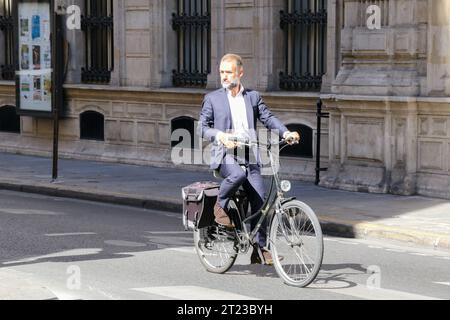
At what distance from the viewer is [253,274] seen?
403 inches

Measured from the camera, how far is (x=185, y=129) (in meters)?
20.0

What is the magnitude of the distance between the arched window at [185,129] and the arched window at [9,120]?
4.62 m

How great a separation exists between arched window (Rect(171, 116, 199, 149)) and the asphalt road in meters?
5.30

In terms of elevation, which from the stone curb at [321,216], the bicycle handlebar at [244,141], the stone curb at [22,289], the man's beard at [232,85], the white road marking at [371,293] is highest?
the man's beard at [232,85]

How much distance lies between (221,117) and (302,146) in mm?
8188

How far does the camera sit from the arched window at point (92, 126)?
71.0 ft

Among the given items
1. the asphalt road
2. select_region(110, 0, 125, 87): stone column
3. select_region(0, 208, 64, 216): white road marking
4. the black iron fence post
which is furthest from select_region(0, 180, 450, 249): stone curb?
select_region(110, 0, 125, 87): stone column

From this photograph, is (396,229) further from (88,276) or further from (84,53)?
(84,53)

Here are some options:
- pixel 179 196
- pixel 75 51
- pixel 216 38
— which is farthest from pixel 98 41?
pixel 179 196

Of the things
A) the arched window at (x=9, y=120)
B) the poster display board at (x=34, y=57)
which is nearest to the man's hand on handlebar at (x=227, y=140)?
the poster display board at (x=34, y=57)

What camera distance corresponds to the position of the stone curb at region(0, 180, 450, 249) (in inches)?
499

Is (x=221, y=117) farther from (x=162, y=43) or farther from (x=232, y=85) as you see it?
(x=162, y=43)

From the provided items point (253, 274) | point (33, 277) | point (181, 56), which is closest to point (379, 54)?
point (181, 56)

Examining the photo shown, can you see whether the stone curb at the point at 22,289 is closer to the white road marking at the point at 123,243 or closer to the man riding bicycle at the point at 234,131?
the man riding bicycle at the point at 234,131
